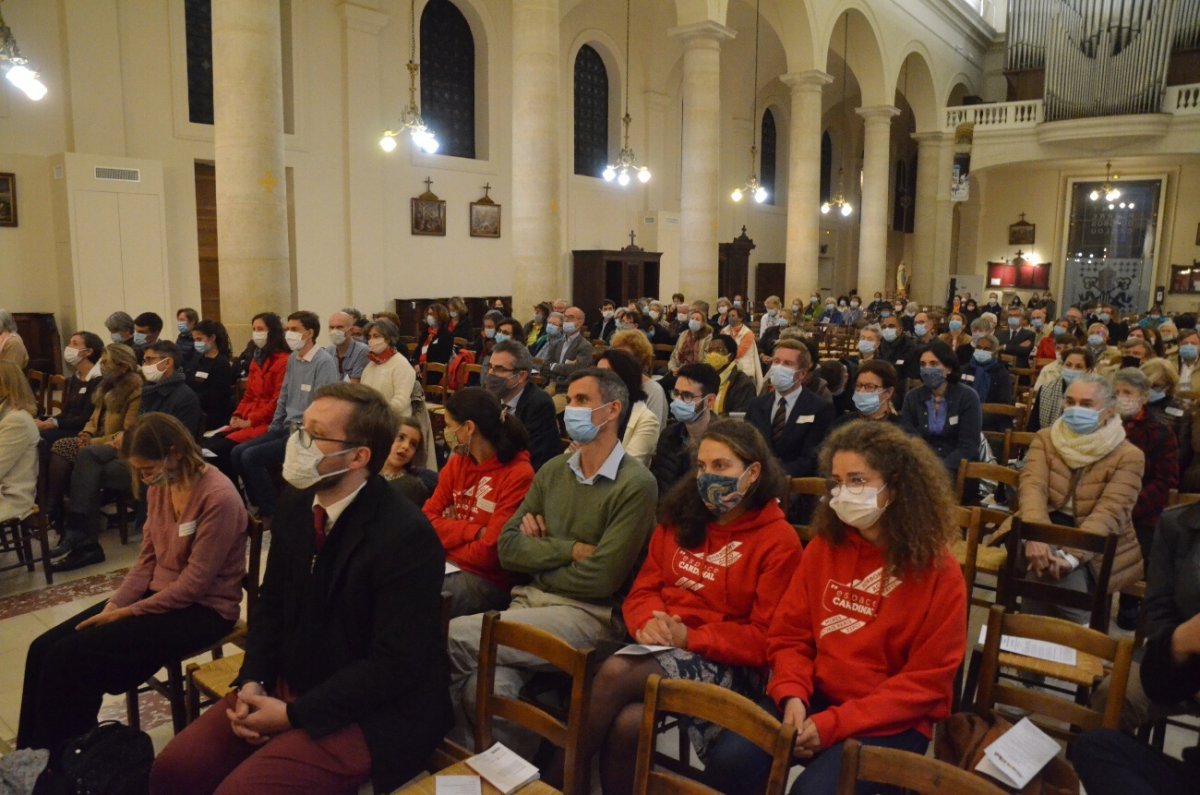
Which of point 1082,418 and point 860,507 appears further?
point 1082,418

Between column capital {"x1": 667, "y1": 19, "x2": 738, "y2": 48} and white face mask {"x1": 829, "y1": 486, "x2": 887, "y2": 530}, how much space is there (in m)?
12.9

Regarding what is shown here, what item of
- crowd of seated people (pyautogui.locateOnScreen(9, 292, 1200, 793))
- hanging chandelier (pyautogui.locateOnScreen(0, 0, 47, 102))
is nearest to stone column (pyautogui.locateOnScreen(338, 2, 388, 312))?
hanging chandelier (pyautogui.locateOnScreen(0, 0, 47, 102))

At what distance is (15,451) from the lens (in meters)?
4.93

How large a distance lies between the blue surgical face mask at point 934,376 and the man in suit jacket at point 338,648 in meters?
4.04

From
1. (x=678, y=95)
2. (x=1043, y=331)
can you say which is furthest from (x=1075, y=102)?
(x=1043, y=331)

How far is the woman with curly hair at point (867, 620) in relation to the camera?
2504 millimetres

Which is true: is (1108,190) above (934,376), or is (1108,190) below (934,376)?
above

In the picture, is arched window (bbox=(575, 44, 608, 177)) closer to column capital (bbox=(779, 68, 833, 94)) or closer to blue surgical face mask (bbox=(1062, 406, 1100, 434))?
column capital (bbox=(779, 68, 833, 94))

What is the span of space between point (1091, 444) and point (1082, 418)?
0.48 feet

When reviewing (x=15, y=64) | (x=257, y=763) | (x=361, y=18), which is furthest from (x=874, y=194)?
(x=257, y=763)

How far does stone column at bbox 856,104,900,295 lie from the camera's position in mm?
20828

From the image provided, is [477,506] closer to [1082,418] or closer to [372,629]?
[372,629]

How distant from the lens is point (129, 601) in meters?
3.45

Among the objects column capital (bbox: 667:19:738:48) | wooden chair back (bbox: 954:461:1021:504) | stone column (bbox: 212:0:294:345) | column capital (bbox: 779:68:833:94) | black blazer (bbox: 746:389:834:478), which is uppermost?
column capital (bbox: 779:68:833:94)
